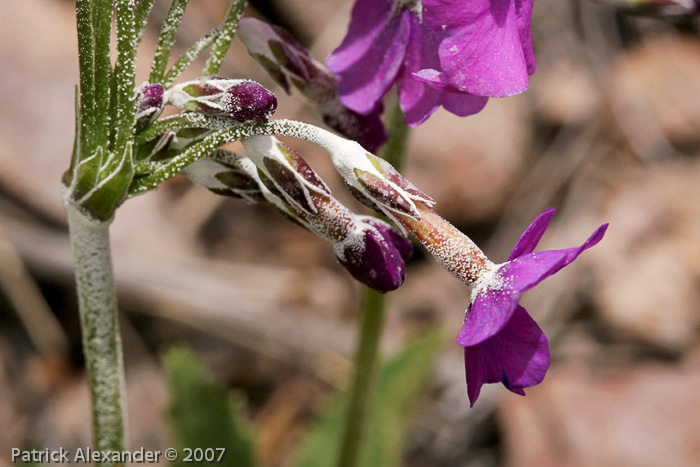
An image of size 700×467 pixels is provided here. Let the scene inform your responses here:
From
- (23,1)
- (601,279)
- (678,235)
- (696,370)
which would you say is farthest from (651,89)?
(23,1)

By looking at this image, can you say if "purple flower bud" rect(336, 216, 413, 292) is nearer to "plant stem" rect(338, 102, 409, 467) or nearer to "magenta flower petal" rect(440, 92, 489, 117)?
"magenta flower petal" rect(440, 92, 489, 117)

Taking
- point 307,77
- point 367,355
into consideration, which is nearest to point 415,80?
point 307,77

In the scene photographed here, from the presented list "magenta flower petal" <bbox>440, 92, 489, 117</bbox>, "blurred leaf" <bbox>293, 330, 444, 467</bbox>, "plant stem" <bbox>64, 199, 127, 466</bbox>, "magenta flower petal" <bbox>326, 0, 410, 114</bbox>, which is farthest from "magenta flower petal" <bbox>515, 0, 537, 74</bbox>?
"blurred leaf" <bbox>293, 330, 444, 467</bbox>

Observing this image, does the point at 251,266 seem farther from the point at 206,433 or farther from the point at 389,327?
the point at 206,433

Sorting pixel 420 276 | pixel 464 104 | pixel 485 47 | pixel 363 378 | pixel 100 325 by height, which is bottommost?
pixel 420 276

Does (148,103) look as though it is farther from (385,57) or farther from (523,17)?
(523,17)

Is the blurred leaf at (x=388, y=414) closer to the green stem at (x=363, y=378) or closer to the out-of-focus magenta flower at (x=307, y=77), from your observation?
the green stem at (x=363, y=378)

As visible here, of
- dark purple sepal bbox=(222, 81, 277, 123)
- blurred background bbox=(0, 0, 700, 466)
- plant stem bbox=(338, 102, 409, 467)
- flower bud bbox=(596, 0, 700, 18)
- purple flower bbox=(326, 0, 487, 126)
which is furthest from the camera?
blurred background bbox=(0, 0, 700, 466)
